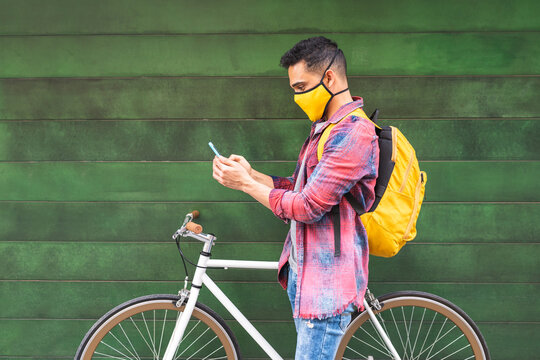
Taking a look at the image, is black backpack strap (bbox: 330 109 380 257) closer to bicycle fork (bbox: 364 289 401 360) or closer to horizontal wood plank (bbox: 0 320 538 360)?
bicycle fork (bbox: 364 289 401 360)

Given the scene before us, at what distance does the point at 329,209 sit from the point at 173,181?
120cm

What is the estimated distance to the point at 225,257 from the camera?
238 centimetres

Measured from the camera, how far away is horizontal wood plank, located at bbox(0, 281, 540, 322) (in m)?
2.38

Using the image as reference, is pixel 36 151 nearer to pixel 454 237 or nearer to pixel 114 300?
pixel 114 300

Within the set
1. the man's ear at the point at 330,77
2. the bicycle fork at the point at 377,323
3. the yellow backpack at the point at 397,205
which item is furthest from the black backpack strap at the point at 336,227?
the bicycle fork at the point at 377,323

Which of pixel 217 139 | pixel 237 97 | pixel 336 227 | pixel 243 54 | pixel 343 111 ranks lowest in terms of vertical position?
pixel 336 227

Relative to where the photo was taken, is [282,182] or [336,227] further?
[282,182]

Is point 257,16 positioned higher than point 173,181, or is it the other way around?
point 257,16

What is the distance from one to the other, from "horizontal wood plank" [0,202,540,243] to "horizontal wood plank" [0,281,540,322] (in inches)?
11.2

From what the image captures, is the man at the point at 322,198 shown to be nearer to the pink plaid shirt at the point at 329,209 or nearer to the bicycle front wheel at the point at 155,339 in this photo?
the pink plaid shirt at the point at 329,209

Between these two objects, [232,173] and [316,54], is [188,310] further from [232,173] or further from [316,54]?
[316,54]

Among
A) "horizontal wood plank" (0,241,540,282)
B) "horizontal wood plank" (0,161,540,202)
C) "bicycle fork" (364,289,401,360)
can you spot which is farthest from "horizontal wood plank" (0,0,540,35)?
"bicycle fork" (364,289,401,360)

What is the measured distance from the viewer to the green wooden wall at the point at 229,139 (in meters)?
2.28

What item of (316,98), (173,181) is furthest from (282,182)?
(173,181)
